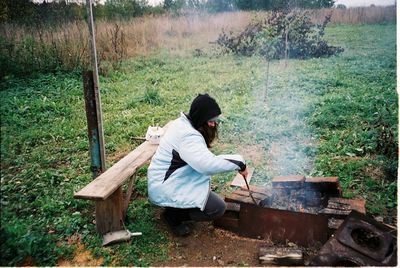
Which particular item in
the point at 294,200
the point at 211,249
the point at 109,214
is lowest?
the point at 211,249

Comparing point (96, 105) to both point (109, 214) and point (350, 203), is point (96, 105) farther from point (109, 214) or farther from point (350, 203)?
point (350, 203)

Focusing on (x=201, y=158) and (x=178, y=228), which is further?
(x=178, y=228)

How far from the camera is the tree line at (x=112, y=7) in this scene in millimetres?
9133

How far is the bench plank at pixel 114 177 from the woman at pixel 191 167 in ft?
1.03

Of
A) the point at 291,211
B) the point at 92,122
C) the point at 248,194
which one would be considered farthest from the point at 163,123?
the point at 291,211

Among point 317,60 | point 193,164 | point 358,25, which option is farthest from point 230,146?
point 358,25

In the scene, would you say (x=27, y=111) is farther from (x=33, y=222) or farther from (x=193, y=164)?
(x=193, y=164)

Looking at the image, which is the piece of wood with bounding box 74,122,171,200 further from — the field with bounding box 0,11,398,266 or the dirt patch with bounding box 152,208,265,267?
the dirt patch with bounding box 152,208,265,267

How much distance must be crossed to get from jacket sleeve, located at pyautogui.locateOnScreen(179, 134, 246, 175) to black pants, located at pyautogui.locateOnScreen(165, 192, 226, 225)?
0.42 meters

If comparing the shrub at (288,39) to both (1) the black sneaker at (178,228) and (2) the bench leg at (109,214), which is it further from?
(2) the bench leg at (109,214)

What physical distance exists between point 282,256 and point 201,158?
46.1 inches

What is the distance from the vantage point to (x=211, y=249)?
147 inches

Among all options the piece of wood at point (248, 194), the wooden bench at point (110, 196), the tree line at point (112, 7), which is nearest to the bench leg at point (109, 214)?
the wooden bench at point (110, 196)

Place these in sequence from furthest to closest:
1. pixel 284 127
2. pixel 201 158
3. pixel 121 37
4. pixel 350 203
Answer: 1. pixel 121 37
2. pixel 284 127
3. pixel 350 203
4. pixel 201 158
